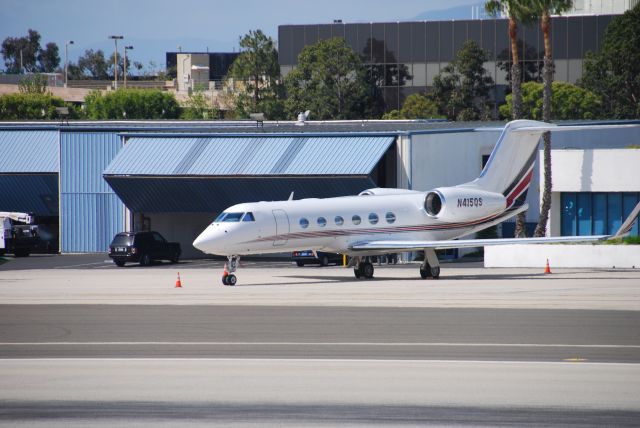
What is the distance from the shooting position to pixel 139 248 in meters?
48.6

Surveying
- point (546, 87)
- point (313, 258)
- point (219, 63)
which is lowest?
point (313, 258)

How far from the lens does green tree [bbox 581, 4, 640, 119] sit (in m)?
88.1

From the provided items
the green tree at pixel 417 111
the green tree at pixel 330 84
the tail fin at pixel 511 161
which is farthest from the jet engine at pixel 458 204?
the green tree at pixel 330 84

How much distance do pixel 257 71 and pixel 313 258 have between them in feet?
214

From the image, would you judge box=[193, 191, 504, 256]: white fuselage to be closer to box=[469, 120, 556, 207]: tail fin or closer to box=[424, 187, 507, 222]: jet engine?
box=[424, 187, 507, 222]: jet engine

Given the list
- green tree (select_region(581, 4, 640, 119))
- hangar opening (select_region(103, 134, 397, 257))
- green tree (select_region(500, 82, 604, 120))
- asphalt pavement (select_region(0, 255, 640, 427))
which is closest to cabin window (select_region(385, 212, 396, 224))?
asphalt pavement (select_region(0, 255, 640, 427))

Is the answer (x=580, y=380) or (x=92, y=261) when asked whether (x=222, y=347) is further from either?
(x=92, y=261)

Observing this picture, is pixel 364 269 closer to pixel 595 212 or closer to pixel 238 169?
pixel 238 169

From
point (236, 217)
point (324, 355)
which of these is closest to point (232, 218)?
point (236, 217)

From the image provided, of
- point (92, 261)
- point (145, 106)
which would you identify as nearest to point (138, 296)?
point (92, 261)

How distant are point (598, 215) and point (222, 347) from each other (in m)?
33.1

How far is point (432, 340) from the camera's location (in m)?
20.5

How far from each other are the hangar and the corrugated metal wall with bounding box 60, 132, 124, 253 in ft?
0.17

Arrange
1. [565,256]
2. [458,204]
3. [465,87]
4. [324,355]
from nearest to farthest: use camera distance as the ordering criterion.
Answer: [324,355]
[458,204]
[565,256]
[465,87]
